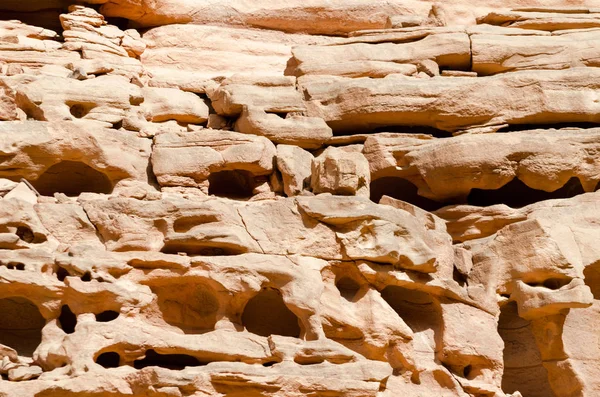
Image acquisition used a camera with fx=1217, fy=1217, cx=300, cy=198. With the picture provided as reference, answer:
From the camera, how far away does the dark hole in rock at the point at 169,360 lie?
453 inches

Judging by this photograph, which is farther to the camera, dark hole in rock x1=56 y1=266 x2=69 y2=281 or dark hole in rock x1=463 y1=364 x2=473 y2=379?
dark hole in rock x1=463 y1=364 x2=473 y2=379

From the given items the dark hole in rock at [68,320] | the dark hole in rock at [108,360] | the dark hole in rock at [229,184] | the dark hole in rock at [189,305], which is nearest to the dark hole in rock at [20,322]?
the dark hole in rock at [68,320]

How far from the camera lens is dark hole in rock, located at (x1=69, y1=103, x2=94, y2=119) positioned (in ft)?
43.3

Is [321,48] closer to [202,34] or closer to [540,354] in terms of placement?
[202,34]

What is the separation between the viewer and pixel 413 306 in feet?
41.7

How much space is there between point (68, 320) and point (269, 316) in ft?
6.65

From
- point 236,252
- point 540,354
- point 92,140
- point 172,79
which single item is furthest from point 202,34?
point 540,354

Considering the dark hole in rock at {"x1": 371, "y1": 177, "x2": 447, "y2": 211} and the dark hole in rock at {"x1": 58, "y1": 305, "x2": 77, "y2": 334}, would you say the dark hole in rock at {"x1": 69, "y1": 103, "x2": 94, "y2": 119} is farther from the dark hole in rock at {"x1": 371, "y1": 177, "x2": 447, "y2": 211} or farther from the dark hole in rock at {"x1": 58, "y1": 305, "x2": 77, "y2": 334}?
the dark hole in rock at {"x1": 371, "y1": 177, "x2": 447, "y2": 211}

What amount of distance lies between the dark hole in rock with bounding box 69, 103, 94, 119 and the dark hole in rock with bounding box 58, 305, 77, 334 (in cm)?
252

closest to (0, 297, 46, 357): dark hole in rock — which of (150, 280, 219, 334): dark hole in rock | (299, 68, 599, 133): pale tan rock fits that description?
(150, 280, 219, 334): dark hole in rock

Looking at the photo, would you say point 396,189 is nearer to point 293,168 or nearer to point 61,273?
point 293,168

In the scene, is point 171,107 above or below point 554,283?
above

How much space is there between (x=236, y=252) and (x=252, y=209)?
1.71ft

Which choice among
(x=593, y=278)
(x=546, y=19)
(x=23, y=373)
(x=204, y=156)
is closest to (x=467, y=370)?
(x=593, y=278)
